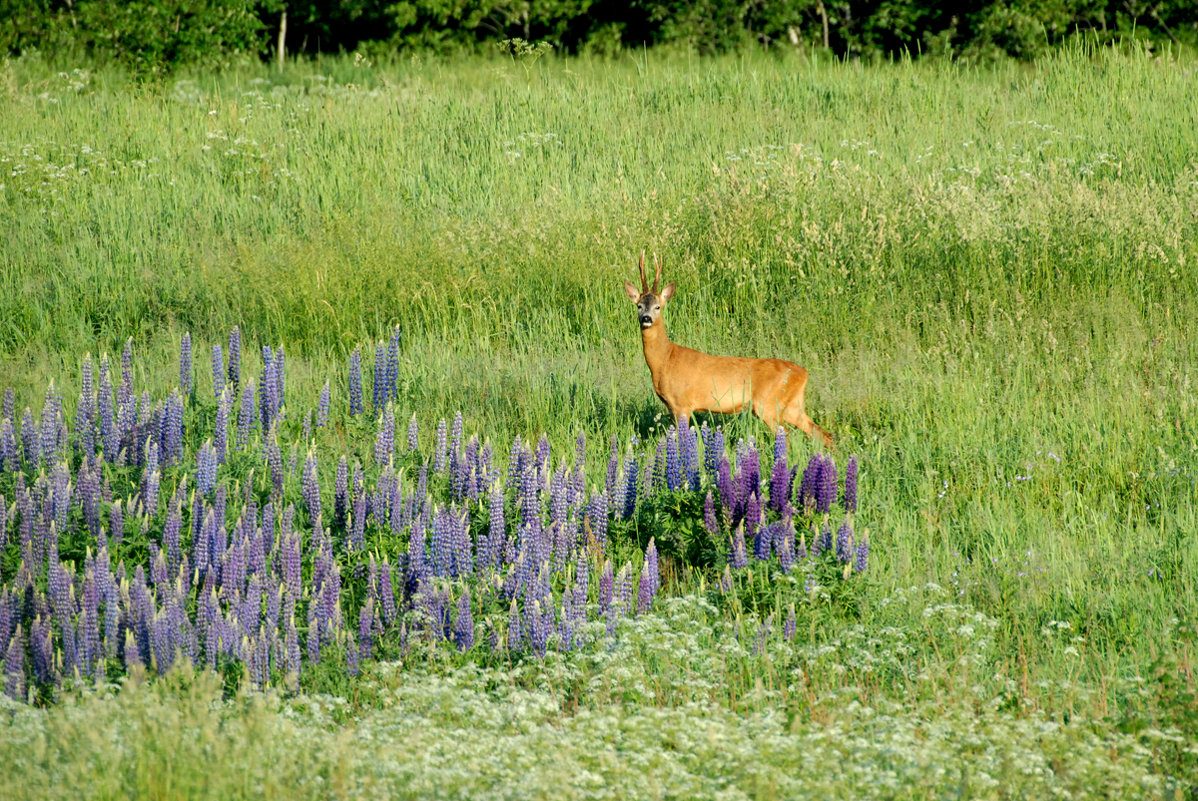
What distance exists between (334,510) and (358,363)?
5.10 feet

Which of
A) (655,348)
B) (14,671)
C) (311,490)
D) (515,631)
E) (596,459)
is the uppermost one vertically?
(655,348)

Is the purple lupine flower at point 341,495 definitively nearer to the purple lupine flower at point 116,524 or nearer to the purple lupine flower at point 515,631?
the purple lupine flower at point 116,524

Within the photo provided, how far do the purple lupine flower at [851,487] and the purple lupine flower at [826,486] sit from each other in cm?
6

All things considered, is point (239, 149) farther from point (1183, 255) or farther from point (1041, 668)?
point (1041, 668)

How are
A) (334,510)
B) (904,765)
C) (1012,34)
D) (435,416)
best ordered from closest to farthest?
(904,765) → (334,510) → (435,416) → (1012,34)

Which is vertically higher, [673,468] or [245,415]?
[245,415]

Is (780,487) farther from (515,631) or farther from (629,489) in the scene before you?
(515,631)

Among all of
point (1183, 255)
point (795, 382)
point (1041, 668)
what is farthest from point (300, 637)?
point (1183, 255)

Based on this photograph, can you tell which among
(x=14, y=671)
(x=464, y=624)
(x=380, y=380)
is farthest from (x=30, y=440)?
(x=464, y=624)

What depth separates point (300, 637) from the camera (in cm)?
450

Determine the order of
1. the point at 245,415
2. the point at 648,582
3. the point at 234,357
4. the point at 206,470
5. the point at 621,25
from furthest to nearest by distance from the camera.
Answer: the point at 621,25, the point at 234,357, the point at 245,415, the point at 206,470, the point at 648,582

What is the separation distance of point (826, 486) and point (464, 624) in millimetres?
1722

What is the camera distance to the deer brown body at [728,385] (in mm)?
6773

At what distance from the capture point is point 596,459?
6570 mm
